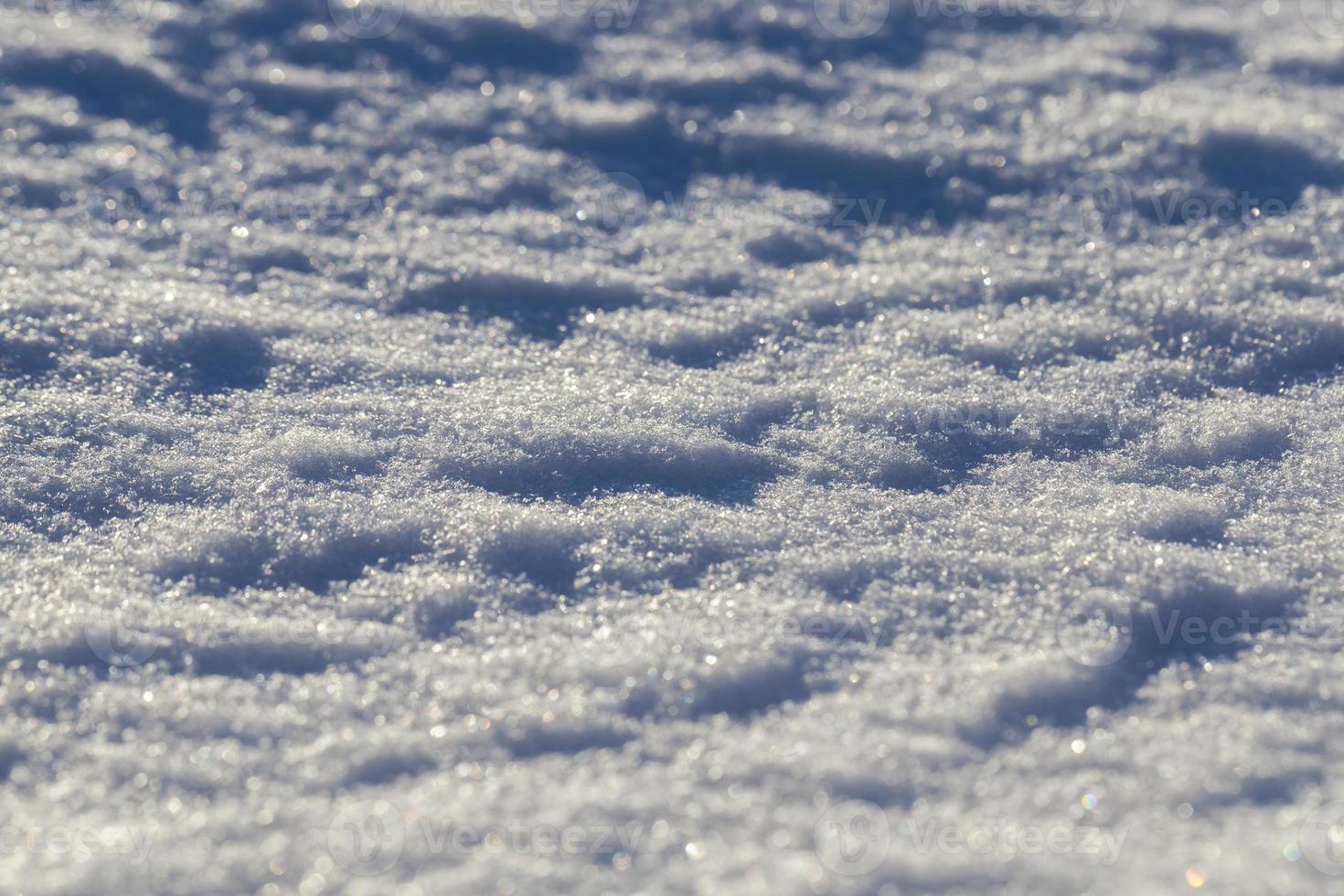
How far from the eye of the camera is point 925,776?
1368 millimetres

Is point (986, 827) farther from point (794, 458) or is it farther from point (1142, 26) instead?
point (1142, 26)

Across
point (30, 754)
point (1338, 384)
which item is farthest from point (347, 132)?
point (1338, 384)

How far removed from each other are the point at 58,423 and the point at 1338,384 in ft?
6.83

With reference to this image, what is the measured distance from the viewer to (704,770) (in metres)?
1.38

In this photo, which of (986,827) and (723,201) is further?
(723,201)

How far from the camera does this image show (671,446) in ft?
6.19

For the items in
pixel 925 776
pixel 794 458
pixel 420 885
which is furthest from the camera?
pixel 794 458

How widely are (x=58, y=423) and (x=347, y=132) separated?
3.39ft

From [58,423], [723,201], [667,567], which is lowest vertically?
[667,567]

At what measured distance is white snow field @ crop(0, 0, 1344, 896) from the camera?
52.7 inches

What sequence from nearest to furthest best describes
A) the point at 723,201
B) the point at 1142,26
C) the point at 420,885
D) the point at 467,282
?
the point at 420,885 → the point at 467,282 → the point at 723,201 → the point at 1142,26

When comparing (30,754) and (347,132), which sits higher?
(347,132)

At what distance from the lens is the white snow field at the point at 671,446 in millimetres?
1339

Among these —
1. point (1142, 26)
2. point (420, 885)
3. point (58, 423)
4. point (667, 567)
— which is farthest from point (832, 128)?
point (420, 885)
